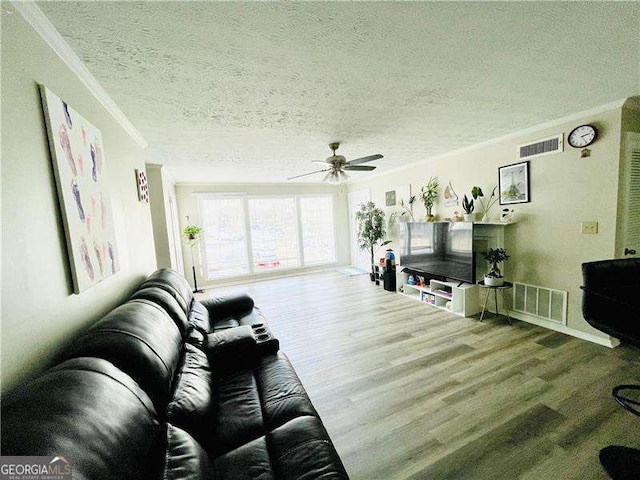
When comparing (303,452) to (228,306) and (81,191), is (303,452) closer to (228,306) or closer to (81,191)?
(81,191)

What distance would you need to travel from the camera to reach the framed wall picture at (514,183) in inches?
119

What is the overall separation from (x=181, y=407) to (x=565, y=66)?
306 centimetres

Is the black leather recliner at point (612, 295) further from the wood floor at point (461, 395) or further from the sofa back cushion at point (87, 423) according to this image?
the sofa back cushion at point (87, 423)

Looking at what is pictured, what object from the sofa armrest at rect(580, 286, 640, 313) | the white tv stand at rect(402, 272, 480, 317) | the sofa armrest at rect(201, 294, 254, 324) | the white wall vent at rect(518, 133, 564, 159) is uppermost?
the white wall vent at rect(518, 133, 564, 159)

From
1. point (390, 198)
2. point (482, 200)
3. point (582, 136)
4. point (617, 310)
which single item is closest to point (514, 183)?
point (482, 200)

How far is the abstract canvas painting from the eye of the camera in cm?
112

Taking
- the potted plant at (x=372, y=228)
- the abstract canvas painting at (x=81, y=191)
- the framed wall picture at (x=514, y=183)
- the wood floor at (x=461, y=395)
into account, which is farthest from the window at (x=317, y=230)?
the abstract canvas painting at (x=81, y=191)

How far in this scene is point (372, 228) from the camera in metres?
5.51

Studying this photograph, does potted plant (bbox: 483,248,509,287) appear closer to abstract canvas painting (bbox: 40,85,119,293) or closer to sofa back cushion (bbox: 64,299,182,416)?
sofa back cushion (bbox: 64,299,182,416)

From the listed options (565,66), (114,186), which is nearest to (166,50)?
(114,186)

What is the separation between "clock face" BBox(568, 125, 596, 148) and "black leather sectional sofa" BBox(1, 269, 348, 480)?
3.54m

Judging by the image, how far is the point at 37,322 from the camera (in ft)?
3.09

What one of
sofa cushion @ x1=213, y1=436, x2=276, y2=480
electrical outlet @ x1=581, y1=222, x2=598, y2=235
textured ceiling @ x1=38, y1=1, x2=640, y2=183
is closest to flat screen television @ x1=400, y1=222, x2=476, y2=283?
electrical outlet @ x1=581, y1=222, x2=598, y2=235

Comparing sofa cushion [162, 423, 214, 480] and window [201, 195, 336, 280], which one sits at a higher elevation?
window [201, 195, 336, 280]
